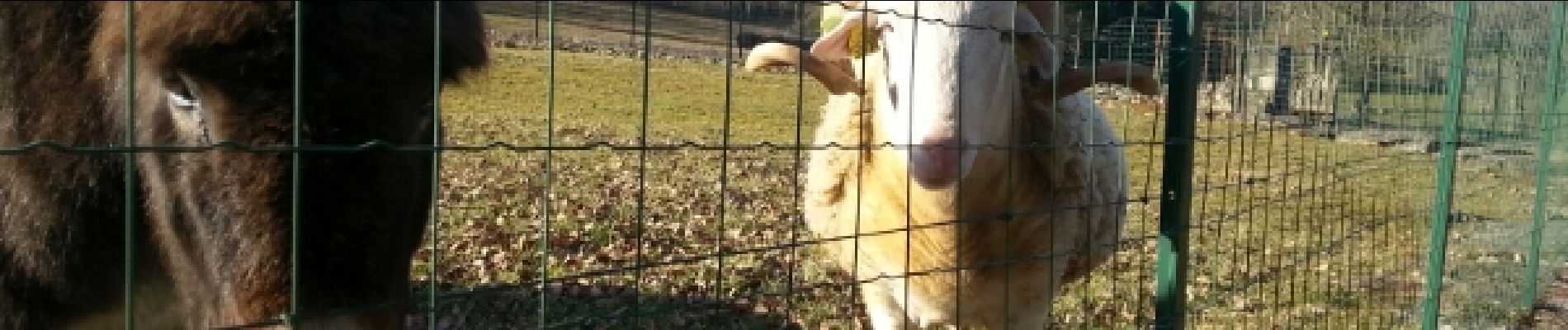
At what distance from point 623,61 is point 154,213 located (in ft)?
6.35

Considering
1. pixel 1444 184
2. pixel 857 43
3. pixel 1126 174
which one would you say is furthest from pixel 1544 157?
pixel 857 43

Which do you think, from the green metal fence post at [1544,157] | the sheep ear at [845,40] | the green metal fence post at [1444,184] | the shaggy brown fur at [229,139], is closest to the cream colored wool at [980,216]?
the sheep ear at [845,40]

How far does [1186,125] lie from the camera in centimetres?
405

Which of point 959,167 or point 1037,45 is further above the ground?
point 1037,45

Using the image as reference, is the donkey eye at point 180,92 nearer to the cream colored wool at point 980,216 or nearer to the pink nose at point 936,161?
the pink nose at point 936,161

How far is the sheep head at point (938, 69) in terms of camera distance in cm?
325

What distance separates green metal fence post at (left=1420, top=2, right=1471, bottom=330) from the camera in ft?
21.5

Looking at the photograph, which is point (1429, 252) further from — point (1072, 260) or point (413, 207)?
point (413, 207)

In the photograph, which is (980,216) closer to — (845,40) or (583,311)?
(845,40)

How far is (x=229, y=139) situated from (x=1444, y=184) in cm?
622

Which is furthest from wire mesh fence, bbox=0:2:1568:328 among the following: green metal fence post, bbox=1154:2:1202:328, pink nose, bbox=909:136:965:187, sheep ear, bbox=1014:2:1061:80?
pink nose, bbox=909:136:965:187

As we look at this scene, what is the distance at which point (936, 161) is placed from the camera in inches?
130

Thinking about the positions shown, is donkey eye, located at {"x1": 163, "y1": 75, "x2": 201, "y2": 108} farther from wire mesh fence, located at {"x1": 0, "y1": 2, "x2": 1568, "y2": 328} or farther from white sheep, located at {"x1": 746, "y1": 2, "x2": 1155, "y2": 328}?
white sheep, located at {"x1": 746, "y1": 2, "x2": 1155, "y2": 328}

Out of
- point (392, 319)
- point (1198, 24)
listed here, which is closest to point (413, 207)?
point (392, 319)
